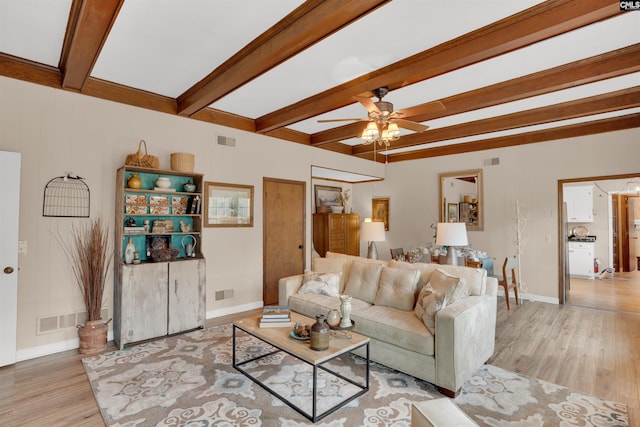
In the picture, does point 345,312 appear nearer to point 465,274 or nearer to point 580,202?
point 465,274

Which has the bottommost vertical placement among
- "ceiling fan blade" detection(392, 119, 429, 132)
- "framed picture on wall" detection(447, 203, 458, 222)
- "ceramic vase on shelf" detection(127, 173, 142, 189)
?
"framed picture on wall" detection(447, 203, 458, 222)

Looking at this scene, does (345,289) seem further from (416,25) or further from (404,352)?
(416,25)

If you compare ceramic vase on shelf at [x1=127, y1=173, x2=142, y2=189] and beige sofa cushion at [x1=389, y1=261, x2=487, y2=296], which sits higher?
ceramic vase on shelf at [x1=127, y1=173, x2=142, y2=189]

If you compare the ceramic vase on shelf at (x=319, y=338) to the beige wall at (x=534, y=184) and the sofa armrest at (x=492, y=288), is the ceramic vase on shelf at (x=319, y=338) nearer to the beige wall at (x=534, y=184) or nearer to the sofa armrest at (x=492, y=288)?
the sofa armrest at (x=492, y=288)

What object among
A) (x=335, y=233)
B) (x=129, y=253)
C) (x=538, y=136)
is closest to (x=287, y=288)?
(x=129, y=253)

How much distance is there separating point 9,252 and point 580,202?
1067cm

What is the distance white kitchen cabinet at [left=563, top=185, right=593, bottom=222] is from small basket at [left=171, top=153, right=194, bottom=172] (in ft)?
29.0

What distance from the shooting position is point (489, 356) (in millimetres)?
3051

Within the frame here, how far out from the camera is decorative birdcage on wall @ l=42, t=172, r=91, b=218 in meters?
3.31

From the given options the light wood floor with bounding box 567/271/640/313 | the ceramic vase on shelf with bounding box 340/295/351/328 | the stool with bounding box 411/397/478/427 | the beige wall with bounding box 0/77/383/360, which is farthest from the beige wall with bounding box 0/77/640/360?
the stool with bounding box 411/397/478/427

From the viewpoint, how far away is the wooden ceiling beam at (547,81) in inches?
114

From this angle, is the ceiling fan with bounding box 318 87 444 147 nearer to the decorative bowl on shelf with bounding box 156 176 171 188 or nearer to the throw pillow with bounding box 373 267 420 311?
the throw pillow with bounding box 373 267 420 311

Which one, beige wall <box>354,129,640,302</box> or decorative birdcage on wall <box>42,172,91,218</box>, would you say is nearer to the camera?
decorative birdcage on wall <box>42,172,91,218</box>

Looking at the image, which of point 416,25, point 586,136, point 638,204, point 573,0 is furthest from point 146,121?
point 638,204
